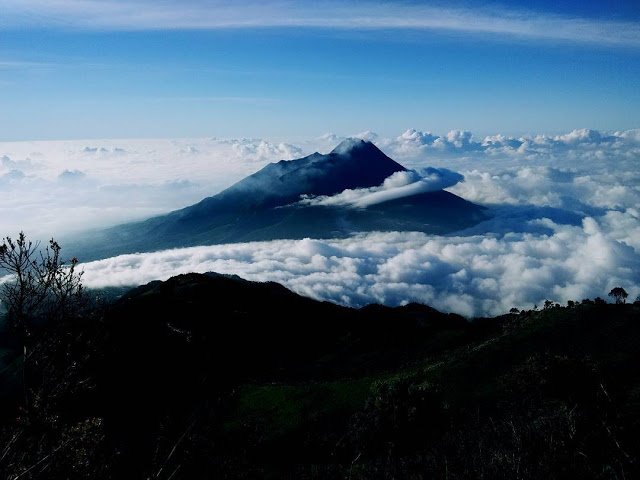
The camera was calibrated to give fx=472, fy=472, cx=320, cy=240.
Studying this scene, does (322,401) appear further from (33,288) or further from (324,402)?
(33,288)

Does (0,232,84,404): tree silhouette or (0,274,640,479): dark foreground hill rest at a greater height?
(0,232,84,404): tree silhouette

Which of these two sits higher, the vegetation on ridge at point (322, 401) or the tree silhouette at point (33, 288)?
the tree silhouette at point (33, 288)

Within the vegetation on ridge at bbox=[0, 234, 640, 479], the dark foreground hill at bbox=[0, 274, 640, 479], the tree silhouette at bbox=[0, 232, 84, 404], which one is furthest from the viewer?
the dark foreground hill at bbox=[0, 274, 640, 479]

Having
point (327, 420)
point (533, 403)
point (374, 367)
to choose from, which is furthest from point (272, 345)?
point (533, 403)

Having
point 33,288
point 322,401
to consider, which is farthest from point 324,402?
point 33,288

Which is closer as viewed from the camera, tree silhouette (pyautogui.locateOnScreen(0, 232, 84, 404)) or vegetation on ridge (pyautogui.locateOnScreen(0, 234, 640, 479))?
tree silhouette (pyautogui.locateOnScreen(0, 232, 84, 404))

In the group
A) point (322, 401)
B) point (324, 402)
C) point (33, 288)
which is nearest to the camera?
point (33, 288)

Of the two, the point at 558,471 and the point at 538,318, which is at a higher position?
the point at 558,471

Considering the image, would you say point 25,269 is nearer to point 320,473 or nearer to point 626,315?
point 320,473
